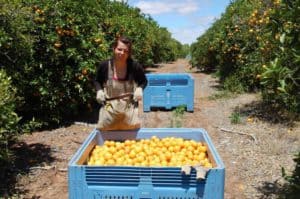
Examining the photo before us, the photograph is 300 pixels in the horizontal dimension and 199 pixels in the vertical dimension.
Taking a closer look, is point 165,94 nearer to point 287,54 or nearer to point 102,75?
point 102,75

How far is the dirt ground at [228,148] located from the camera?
507cm

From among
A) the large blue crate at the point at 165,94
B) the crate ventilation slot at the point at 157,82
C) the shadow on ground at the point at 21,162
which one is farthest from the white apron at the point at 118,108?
the crate ventilation slot at the point at 157,82

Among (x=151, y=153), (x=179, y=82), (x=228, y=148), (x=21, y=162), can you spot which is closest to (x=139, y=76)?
(x=151, y=153)

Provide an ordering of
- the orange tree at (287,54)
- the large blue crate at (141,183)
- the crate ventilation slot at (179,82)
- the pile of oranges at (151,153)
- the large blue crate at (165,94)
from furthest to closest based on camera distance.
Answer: the crate ventilation slot at (179,82) → the large blue crate at (165,94) → the pile of oranges at (151,153) → the orange tree at (287,54) → the large blue crate at (141,183)

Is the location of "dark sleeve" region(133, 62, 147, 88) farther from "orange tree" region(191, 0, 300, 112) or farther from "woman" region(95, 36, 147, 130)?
"orange tree" region(191, 0, 300, 112)

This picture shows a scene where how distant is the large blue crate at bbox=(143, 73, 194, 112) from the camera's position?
380 inches

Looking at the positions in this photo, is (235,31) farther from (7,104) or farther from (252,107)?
(7,104)

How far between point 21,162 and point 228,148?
313 cm

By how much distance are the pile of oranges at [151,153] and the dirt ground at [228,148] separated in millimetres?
1543

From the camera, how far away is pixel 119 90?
14.7ft

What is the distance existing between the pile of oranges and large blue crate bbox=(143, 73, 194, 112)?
5.92 metres

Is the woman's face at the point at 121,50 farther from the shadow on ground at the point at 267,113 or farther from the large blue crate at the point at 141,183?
the shadow on ground at the point at 267,113

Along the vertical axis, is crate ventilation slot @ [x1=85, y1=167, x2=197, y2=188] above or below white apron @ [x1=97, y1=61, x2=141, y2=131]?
below

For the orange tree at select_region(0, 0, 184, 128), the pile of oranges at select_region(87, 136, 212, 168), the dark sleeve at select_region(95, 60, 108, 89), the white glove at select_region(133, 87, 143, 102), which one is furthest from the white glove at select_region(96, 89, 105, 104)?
the orange tree at select_region(0, 0, 184, 128)
